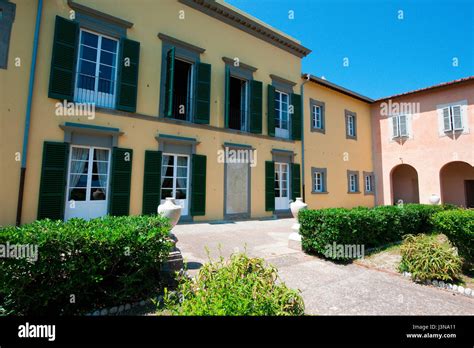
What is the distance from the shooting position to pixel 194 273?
4.29m

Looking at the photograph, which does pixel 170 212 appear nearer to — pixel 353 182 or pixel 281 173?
pixel 281 173

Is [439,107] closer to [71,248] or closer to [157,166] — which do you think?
[157,166]

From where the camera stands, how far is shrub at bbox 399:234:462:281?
429 centimetres

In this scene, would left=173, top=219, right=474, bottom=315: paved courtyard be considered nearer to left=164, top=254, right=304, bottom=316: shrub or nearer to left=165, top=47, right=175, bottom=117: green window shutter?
left=164, top=254, right=304, bottom=316: shrub

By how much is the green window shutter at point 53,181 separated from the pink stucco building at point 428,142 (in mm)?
16447

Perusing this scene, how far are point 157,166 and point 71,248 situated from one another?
6.34m

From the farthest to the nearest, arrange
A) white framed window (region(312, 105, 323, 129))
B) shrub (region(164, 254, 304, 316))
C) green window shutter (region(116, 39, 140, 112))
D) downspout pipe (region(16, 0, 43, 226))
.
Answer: white framed window (region(312, 105, 323, 129)) < green window shutter (region(116, 39, 140, 112)) < downspout pipe (region(16, 0, 43, 226)) < shrub (region(164, 254, 304, 316))

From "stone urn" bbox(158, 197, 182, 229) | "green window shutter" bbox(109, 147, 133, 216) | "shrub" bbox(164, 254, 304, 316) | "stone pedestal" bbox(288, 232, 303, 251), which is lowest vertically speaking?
"stone pedestal" bbox(288, 232, 303, 251)

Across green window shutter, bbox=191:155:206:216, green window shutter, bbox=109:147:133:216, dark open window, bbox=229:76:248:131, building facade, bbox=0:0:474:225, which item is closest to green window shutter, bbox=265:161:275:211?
building facade, bbox=0:0:474:225

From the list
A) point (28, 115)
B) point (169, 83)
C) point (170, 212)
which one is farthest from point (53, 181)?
point (169, 83)

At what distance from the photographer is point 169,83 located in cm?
951

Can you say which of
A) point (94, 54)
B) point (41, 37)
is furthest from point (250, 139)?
point (41, 37)

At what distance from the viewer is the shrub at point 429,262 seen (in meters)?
4.29

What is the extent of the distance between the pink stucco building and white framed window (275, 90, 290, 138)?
824 cm
